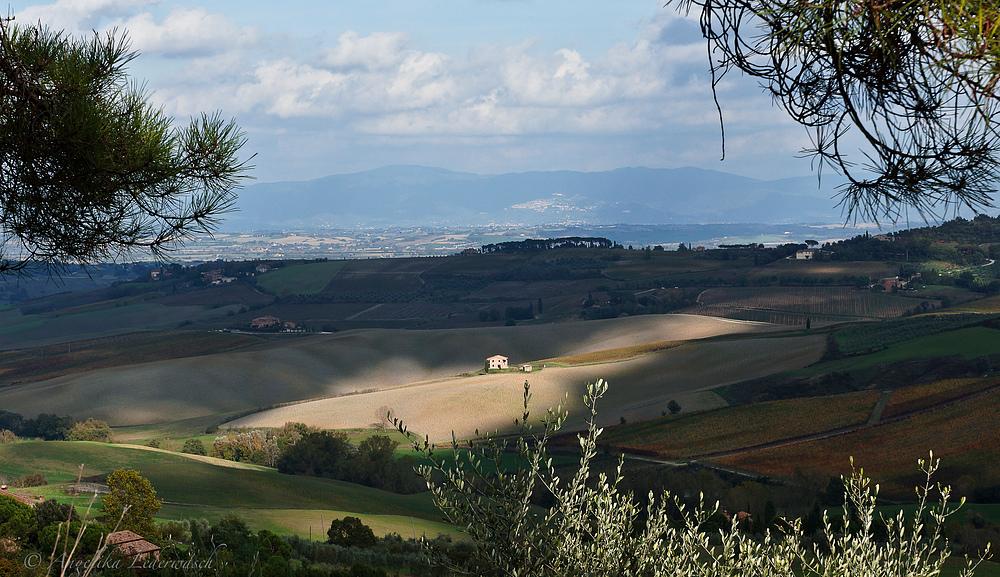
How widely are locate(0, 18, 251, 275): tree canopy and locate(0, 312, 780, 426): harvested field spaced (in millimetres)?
49973

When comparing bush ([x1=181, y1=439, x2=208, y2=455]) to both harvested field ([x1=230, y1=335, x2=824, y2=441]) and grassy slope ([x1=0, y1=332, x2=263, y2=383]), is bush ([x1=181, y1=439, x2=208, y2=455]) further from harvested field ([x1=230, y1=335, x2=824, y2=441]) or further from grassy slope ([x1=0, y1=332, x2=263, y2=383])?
grassy slope ([x1=0, y1=332, x2=263, y2=383])

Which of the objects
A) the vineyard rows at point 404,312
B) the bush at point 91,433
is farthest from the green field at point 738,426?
the vineyard rows at point 404,312

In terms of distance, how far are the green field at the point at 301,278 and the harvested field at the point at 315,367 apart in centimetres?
3608

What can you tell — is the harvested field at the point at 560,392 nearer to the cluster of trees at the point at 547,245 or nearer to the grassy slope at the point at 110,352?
the grassy slope at the point at 110,352

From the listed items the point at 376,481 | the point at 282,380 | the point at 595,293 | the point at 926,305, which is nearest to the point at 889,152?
the point at 376,481

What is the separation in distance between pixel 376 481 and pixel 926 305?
65.2 metres

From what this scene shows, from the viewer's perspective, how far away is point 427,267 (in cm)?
13688

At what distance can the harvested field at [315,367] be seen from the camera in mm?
63281

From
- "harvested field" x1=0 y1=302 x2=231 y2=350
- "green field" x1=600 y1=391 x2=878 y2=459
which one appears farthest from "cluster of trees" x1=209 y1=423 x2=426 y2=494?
"harvested field" x1=0 y1=302 x2=231 y2=350

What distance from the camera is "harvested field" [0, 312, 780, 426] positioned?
63.3 m

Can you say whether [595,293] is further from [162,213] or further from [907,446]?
[162,213]

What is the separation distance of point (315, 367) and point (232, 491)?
45000 mm

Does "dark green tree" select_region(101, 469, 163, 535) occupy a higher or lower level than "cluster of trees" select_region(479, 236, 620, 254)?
lower

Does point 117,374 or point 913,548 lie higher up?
point 913,548
